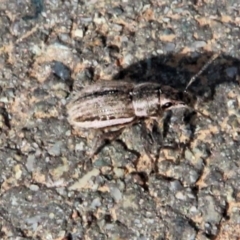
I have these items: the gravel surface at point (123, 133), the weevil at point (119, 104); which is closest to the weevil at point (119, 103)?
the weevil at point (119, 104)

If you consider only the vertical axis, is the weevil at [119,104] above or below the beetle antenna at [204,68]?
below

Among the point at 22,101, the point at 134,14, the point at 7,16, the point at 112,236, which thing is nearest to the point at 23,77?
the point at 22,101

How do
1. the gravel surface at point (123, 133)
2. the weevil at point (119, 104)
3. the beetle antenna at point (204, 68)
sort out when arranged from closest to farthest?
1. the gravel surface at point (123, 133)
2. the weevil at point (119, 104)
3. the beetle antenna at point (204, 68)

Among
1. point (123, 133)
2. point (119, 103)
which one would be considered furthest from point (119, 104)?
point (123, 133)

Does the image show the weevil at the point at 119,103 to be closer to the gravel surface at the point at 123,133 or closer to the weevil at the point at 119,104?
the weevil at the point at 119,104

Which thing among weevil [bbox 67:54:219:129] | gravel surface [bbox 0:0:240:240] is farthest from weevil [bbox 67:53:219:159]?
gravel surface [bbox 0:0:240:240]

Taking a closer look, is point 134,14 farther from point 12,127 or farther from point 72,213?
point 72,213

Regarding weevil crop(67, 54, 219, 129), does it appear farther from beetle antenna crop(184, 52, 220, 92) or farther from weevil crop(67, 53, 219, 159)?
beetle antenna crop(184, 52, 220, 92)
